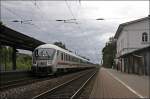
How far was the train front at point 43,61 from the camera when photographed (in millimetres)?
31625

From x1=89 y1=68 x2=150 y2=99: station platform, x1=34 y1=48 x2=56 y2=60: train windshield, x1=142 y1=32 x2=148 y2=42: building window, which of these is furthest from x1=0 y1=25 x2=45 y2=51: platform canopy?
x1=142 y1=32 x2=148 y2=42: building window

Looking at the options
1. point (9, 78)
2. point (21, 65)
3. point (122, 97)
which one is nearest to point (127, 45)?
point (21, 65)

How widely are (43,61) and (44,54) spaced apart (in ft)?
2.64

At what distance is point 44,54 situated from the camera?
32438mm

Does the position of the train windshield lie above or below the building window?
below

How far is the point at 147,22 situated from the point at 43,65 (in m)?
31.5

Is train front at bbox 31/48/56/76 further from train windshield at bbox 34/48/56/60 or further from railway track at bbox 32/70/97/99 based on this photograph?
railway track at bbox 32/70/97/99

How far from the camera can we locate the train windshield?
3225 centimetres

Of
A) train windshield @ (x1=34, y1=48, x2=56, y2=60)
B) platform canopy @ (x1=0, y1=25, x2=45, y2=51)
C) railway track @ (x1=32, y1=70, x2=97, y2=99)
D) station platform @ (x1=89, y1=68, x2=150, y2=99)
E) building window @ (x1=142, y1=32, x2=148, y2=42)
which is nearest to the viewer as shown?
railway track @ (x1=32, y1=70, x2=97, y2=99)

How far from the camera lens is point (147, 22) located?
2307 inches

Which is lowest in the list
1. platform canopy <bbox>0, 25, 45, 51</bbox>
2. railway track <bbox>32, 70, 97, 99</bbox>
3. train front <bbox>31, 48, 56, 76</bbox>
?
railway track <bbox>32, 70, 97, 99</bbox>

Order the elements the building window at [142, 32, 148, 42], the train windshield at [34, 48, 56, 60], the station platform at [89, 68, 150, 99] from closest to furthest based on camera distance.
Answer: the station platform at [89, 68, 150, 99]
the train windshield at [34, 48, 56, 60]
the building window at [142, 32, 148, 42]

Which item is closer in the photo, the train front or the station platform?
the station platform

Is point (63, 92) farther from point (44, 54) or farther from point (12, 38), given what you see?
→ point (44, 54)
